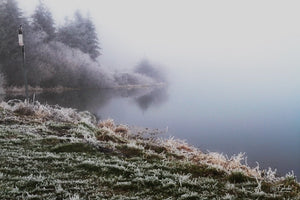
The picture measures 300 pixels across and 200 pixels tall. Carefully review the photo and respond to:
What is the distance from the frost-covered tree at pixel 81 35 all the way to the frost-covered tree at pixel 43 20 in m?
4.98

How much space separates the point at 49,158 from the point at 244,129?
72.9 ft

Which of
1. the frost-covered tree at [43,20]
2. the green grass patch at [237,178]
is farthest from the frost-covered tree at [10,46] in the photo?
the green grass patch at [237,178]

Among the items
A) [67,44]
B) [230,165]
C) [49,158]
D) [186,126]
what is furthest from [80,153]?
[67,44]

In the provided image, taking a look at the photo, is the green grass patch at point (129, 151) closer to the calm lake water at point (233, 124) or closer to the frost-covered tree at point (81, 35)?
the calm lake water at point (233, 124)

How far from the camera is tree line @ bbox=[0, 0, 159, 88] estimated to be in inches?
2643

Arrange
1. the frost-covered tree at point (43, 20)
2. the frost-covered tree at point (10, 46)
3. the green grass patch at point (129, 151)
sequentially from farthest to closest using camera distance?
the frost-covered tree at point (43, 20)
the frost-covered tree at point (10, 46)
the green grass patch at point (129, 151)

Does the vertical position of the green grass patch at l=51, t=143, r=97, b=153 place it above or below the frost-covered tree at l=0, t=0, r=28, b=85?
below

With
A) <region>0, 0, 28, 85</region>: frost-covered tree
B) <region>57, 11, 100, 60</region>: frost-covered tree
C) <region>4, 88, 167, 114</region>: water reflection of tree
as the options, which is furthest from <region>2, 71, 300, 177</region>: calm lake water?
<region>57, 11, 100, 60</region>: frost-covered tree

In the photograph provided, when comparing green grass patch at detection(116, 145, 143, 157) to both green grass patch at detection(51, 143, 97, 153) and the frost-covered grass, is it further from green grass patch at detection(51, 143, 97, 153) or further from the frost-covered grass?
green grass patch at detection(51, 143, 97, 153)

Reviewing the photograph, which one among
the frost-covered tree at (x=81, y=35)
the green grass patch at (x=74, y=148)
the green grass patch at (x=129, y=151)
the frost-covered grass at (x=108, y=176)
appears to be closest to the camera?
the frost-covered grass at (x=108, y=176)

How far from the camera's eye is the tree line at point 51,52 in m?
67.1

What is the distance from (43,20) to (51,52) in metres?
7.27

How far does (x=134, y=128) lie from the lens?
2933 centimetres

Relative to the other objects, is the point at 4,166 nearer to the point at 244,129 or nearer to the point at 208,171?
the point at 208,171
